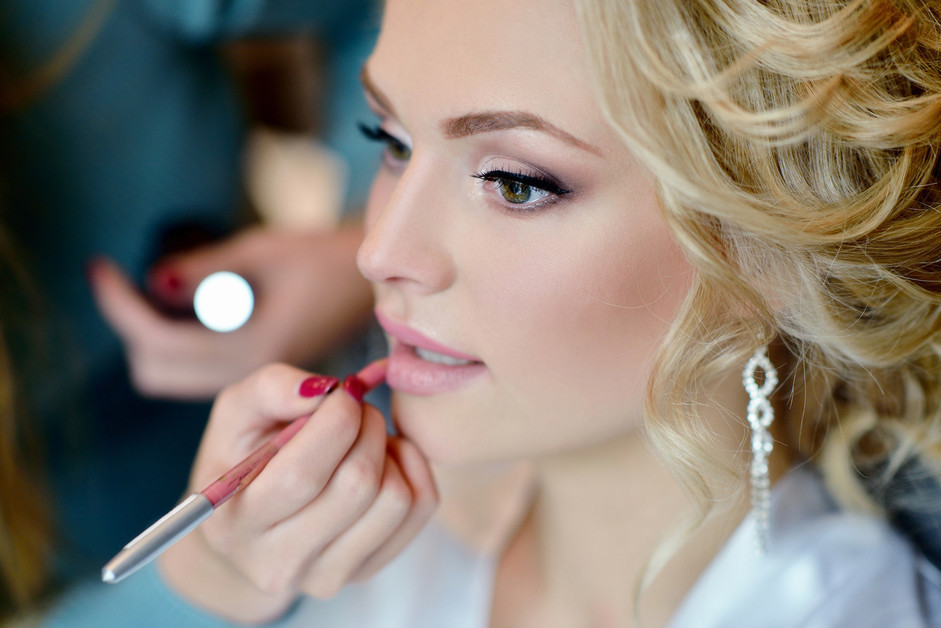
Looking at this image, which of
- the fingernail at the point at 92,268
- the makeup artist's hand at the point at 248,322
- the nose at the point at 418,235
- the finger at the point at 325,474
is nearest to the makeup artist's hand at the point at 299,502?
the finger at the point at 325,474

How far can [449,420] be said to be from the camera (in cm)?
86

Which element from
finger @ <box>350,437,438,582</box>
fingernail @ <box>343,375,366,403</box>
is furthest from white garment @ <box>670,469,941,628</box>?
fingernail @ <box>343,375,366,403</box>

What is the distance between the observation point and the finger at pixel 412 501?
861mm

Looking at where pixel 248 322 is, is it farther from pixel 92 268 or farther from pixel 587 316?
pixel 587 316

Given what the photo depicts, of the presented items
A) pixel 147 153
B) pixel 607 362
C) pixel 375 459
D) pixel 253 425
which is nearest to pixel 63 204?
pixel 147 153

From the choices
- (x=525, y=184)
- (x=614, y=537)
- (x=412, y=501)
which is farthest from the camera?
(x=614, y=537)

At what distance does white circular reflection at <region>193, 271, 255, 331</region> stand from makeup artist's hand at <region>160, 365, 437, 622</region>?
0.36 meters

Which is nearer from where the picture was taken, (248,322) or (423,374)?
(423,374)

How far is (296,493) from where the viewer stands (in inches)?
29.3

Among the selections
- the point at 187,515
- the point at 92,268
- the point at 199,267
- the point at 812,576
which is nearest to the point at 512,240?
the point at 187,515

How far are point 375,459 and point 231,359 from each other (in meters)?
0.51

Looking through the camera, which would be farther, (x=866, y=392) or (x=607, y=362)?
(x=866, y=392)

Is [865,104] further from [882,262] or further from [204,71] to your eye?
[204,71]

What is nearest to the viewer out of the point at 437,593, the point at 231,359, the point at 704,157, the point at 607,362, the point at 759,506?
the point at 704,157
